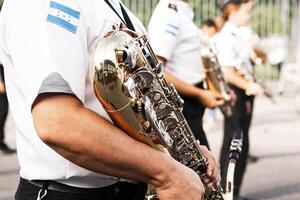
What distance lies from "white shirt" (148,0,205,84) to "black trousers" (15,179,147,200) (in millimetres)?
1923

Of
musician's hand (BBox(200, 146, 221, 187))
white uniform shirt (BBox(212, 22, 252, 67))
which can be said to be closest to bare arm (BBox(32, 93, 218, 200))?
musician's hand (BBox(200, 146, 221, 187))

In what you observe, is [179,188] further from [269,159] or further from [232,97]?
[269,159]

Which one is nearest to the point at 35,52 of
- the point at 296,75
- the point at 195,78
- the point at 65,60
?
the point at 65,60

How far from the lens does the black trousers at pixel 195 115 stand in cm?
397

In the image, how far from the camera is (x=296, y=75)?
517 inches

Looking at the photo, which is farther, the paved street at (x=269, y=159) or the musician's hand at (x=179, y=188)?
the paved street at (x=269, y=159)

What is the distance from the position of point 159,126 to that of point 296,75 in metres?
11.7

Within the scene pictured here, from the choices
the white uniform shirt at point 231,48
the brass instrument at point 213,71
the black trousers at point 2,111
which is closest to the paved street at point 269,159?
the black trousers at point 2,111

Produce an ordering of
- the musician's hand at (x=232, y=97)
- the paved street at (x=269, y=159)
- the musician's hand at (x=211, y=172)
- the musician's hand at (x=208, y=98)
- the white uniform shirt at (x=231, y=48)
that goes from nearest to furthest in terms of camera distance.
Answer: the musician's hand at (x=211, y=172)
the musician's hand at (x=208, y=98)
the musician's hand at (x=232, y=97)
the white uniform shirt at (x=231, y=48)
the paved street at (x=269, y=159)

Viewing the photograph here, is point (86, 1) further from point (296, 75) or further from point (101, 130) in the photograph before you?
point (296, 75)

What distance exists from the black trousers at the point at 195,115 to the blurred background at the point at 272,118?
193 centimetres

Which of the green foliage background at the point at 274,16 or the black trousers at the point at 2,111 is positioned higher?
the green foliage background at the point at 274,16

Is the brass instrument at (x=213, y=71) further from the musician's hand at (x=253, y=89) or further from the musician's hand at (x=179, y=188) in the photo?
the musician's hand at (x=179, y=188)

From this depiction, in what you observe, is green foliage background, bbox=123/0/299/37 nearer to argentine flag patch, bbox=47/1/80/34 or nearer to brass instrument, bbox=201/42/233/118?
brass instrument, bbox=201/42/233/118
